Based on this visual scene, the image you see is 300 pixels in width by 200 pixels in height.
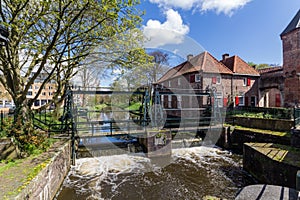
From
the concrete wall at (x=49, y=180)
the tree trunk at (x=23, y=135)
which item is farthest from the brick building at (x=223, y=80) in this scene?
the tree trunk at (x=23, y=135)

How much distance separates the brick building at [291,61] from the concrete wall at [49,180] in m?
19.4

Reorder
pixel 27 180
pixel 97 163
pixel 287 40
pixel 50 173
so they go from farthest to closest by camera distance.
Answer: pixel 287 40
pixel 97 163
pixel 50 173
pixel 27 180

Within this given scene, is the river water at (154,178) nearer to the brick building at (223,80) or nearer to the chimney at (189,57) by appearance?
the brick building at (223,80)

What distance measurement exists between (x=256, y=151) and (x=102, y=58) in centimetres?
945

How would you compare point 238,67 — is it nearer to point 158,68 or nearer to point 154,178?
point 158,68

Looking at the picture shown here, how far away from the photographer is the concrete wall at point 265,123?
10273 millimetres

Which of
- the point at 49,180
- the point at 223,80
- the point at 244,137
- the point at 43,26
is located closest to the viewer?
the point at 49,180

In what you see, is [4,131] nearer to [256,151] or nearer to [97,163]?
[97,163]

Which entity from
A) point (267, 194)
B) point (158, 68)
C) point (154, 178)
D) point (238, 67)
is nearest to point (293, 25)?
point (238, 67)

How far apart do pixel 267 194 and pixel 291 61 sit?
18.4 m

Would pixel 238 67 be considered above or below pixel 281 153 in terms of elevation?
above

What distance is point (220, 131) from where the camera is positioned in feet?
41.1

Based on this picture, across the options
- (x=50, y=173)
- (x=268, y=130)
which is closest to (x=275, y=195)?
(x=50, y=173)

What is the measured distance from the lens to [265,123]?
37.3ft
